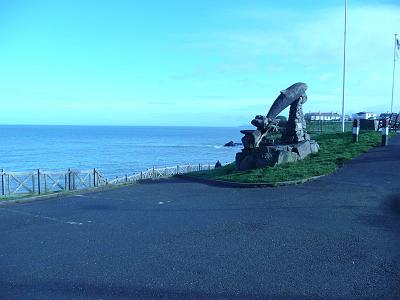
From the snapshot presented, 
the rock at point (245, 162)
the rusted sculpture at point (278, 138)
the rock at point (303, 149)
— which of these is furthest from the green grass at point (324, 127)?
the rock at point (245, 162)

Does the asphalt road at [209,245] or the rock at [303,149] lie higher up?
the rock at [303,149]

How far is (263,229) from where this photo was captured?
7516 millimetres

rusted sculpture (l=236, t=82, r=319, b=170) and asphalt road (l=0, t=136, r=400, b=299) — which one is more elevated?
rusted sculpture (l=236, t=82, r=319, b=170)

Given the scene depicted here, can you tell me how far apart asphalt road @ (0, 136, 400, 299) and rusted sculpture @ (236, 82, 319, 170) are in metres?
3.60

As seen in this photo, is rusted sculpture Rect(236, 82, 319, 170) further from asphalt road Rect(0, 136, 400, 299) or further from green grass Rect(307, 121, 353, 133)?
green grass Rect(307, 121, 353, 133)

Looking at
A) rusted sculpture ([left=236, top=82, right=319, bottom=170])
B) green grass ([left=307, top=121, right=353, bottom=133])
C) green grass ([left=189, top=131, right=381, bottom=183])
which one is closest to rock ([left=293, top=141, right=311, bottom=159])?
rusted sculpture ([left=236, top=82, right=319, bottom=170])

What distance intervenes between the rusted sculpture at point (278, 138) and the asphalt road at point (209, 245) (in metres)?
3.60

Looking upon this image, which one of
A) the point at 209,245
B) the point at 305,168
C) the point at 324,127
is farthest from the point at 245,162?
the point at 324,127

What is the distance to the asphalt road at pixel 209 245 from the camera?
4.89 meters

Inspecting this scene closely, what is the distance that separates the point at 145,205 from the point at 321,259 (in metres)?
5.50

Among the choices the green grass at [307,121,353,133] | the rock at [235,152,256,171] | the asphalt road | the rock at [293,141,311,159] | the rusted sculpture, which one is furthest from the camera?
the green grass at [307,121,353,133]

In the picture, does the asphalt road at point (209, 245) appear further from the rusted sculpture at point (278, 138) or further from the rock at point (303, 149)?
the rock at point (303, 149)

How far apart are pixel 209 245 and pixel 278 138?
11.3 m

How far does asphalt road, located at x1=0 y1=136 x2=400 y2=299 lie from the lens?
4.89 metres
